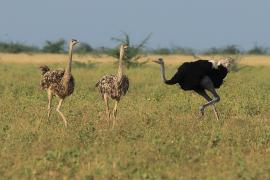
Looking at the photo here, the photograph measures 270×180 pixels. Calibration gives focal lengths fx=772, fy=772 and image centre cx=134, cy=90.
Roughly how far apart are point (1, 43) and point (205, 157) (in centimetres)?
5004

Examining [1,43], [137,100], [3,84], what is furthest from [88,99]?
[1,43]

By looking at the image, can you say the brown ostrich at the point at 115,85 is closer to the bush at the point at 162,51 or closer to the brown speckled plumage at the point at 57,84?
the brown speckled plumage at the point at 57,84

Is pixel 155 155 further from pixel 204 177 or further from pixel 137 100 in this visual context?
pixel 137 100

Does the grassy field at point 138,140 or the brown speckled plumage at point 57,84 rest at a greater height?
the brown speckled plumage at point 57,84

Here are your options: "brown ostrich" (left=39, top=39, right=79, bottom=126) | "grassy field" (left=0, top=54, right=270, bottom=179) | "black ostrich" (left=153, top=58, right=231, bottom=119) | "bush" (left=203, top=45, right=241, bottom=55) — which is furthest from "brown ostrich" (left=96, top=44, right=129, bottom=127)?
"bush" (left=203, top=45, right=241, bottom=55)

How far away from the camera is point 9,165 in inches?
333

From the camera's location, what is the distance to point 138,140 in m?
9.87

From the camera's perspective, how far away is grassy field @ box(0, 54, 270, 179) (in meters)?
8.01

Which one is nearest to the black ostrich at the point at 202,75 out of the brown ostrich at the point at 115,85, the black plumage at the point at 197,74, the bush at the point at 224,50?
the black plumage at the point at 197,74

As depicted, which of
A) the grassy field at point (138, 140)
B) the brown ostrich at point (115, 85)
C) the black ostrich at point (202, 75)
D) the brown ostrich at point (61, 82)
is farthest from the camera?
the black ostrich at point (202, 75)

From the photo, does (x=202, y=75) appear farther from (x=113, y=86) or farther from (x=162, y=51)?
(x=162, y=51)

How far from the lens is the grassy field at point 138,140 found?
8.01m

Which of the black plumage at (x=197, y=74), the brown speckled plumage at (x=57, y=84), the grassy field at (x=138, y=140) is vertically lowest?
the grassy field at (x=138, y=140)

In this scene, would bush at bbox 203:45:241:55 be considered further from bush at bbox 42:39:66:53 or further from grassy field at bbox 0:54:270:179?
grassy field at bbox 0:54:270:179
